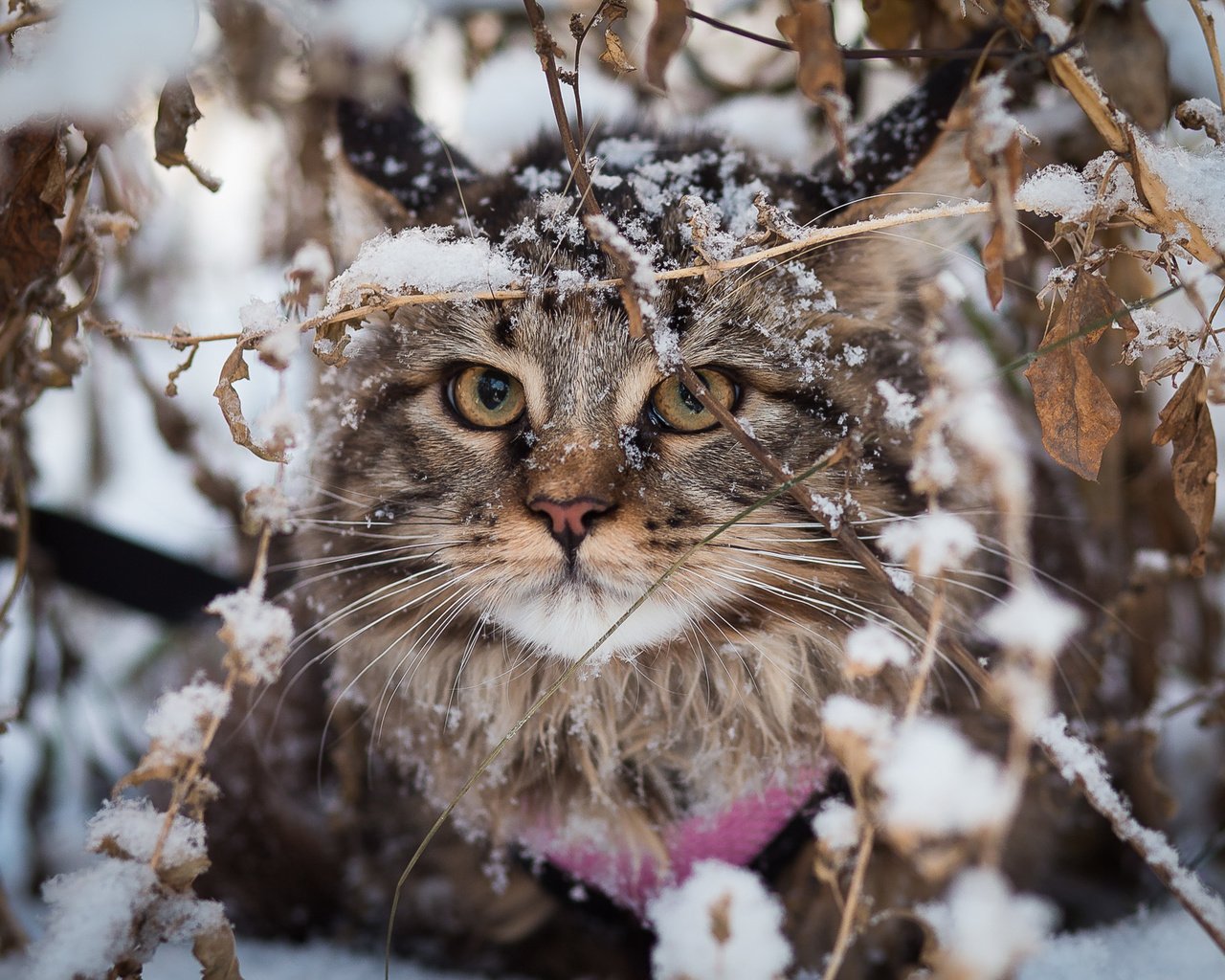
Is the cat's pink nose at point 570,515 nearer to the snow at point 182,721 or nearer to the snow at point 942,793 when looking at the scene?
Answer: the snow at point 182,721

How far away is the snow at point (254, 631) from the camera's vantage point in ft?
3.19

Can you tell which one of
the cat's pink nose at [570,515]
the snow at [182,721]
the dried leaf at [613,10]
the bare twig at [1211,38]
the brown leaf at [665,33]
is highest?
the bare twig at [1211,38]

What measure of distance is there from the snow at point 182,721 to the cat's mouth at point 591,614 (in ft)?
1.45

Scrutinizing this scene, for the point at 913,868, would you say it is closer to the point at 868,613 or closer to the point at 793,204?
the point at 868,613

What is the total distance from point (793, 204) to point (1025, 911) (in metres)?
1.06

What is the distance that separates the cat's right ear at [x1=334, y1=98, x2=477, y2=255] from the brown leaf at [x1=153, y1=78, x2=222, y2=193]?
0.35 m

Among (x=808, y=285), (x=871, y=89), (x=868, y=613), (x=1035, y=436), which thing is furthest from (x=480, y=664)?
(x=871, y=89)

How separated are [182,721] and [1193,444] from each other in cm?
121

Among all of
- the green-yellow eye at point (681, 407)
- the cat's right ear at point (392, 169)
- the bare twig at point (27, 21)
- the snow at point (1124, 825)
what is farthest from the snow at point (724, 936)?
the bare twig at point (27, 21)

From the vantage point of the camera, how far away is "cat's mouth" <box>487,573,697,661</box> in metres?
1.28

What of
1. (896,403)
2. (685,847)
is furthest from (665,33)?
(685,847)

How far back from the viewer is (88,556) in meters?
2.20

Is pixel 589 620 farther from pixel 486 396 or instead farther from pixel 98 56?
pixel 98 56

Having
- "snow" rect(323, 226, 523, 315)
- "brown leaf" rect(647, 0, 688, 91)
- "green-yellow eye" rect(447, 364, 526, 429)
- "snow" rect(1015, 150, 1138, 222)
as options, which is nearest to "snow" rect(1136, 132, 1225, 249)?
"snow" rect(1015, 150, 1138, 222)
